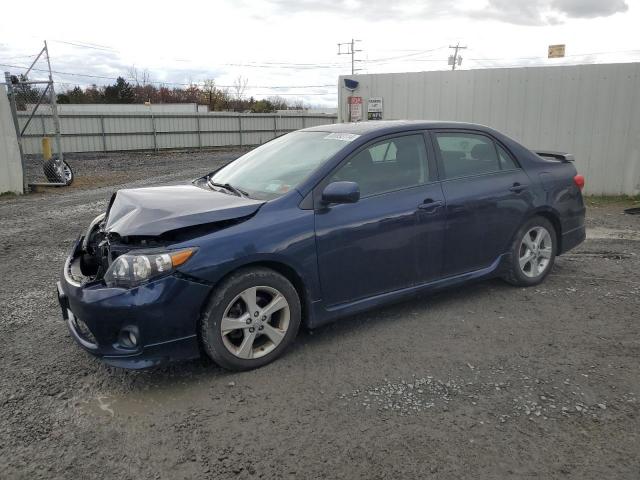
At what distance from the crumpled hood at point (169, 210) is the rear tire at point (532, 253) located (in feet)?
8.48

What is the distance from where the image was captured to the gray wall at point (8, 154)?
11.5 m

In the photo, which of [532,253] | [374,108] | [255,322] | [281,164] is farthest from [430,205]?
[374,108]

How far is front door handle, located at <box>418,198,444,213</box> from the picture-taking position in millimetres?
4188

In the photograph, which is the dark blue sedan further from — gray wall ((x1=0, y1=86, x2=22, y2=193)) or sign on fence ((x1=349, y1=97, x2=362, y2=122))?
gray wall ((x1=0, y1=86, x2=22, y2=193))

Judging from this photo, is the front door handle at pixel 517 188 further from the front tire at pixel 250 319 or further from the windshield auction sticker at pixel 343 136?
the front tire at pixel 250 319

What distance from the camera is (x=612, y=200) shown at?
9.82 metres

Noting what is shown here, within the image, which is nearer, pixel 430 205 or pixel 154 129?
pixel 430 205

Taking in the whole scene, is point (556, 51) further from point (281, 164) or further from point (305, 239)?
point (305, 239)

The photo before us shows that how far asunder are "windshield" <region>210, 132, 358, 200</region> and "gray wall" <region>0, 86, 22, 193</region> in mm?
9174

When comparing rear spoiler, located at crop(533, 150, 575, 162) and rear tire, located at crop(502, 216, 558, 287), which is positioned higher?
rear spoiler, located at crop(533, 150, 575, 162)

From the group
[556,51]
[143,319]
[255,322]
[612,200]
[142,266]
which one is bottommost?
[612,200]

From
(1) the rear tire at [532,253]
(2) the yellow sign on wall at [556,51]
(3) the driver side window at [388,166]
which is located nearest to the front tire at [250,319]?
(3) the driver side window at [388,166]

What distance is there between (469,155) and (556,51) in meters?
10.2

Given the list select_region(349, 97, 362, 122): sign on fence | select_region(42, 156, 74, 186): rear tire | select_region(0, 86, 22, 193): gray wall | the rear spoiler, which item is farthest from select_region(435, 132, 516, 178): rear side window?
select_region(42, 156, 74, 186): rear tire
